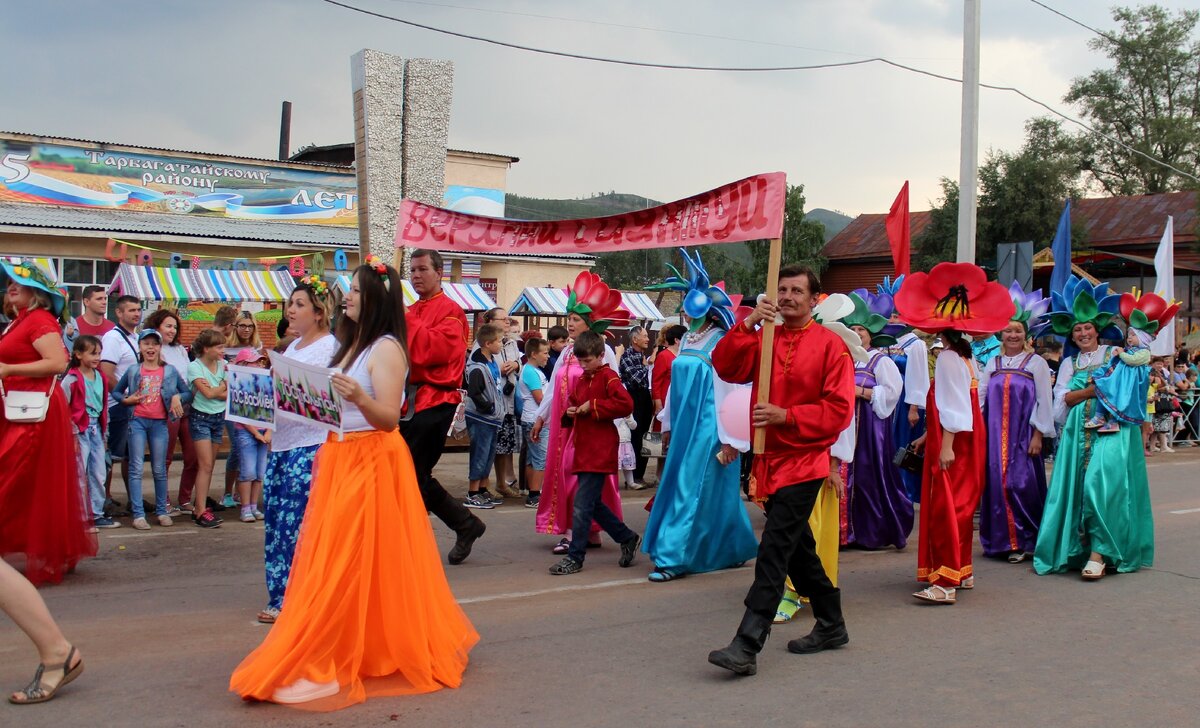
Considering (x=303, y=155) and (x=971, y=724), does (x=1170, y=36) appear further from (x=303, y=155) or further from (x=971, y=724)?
(x=971, y=724)

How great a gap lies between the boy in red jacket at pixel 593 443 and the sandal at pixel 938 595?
2001 millimetres

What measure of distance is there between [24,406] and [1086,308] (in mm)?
7117

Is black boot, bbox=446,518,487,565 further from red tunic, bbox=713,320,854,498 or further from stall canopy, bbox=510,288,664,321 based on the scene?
stall canopy, bbox=510,288,664,321

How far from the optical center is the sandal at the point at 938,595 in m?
6.37

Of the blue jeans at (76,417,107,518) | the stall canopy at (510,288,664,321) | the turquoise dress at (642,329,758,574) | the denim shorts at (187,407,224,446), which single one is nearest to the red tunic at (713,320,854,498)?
the turquoise dress at (642,329,758,574)

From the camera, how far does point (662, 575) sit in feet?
22.8

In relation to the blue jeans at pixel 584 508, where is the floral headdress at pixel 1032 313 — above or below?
above

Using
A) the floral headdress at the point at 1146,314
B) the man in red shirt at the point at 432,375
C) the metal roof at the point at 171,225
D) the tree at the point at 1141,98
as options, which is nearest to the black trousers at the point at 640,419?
the man in red shirt at the point at 432,375

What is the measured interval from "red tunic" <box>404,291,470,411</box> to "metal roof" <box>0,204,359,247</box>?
1651 centimetres

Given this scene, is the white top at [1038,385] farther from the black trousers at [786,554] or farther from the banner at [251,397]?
the banner at [251,397]

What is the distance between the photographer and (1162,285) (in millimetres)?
13445

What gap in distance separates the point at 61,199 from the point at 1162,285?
19948 millimetres

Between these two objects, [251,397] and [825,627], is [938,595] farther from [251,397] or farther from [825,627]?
[251,397]

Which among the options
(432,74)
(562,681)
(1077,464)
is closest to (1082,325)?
(1077,464)
